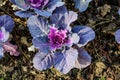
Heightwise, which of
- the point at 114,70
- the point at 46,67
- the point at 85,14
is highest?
the point at 85,14

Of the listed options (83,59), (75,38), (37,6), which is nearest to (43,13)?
(37,6)

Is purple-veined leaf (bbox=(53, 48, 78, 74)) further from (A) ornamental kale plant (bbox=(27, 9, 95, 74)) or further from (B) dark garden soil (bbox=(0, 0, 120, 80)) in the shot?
(B) dark garden soil (bbox=(0, 0, 120, 80))

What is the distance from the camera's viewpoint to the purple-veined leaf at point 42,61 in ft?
5.60

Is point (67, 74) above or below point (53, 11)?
below

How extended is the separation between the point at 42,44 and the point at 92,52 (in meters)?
0.33

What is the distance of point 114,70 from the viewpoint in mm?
1856

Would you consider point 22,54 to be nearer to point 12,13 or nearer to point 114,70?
point 12,13

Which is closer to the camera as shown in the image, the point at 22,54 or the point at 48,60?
the point at 48,60

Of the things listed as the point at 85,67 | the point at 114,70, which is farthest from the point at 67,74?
the point at 114,70

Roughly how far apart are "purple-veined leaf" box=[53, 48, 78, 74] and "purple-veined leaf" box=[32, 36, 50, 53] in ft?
0.20

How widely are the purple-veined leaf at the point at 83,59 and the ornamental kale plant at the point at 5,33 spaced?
13.9 inches

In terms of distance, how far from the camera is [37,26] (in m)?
1.72

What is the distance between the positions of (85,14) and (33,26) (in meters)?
0.36

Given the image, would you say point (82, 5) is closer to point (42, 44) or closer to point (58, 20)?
point (58, 20)
